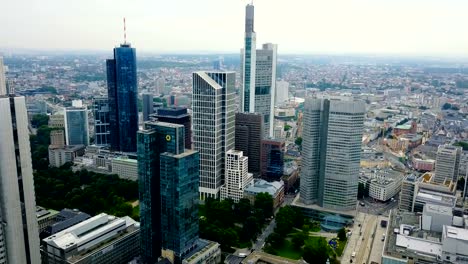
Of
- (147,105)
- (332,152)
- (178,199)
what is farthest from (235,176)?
(147,105)

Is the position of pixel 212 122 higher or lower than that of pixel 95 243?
higher

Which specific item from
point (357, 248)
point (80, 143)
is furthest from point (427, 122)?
point (80, 143)

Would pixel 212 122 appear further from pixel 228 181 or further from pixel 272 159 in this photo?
pixel 272 159

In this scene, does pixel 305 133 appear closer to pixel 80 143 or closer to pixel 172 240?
pixel 172 240

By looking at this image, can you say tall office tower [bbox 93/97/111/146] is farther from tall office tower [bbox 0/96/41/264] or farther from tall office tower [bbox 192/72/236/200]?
tall office tower [bbox 0/96/41/264]

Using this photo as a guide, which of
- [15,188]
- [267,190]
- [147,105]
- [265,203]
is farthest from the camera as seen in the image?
[147,105]

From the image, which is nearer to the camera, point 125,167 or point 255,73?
point 125,167
